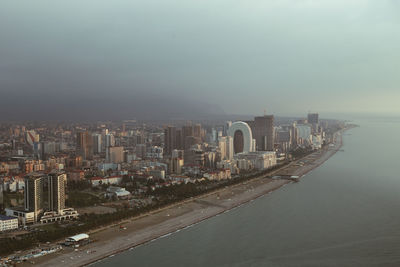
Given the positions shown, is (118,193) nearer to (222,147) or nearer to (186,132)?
(222,147)

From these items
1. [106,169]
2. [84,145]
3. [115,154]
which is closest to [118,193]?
[106,169]

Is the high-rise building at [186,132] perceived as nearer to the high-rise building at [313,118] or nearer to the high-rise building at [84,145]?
the high-rise building at [84,145]

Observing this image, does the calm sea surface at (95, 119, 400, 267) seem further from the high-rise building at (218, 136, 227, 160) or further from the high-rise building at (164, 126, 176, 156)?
the high-rise building at (164, 126, 176, 156)

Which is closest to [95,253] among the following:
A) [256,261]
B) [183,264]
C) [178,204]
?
[183,264]

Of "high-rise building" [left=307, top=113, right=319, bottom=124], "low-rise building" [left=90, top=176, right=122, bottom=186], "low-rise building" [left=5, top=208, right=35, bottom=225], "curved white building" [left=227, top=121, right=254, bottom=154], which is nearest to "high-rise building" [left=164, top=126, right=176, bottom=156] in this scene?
"curved white building" [left=227, top=121, right=254, bottom=154]

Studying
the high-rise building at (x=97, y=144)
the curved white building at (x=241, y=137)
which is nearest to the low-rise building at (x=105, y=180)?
the curved white building at (x=241, y=137)

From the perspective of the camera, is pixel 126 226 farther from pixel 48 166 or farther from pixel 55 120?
pixel 55 120
